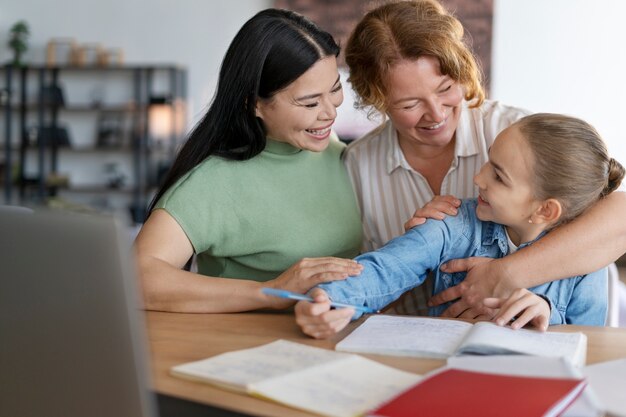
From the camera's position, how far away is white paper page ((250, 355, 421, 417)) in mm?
968

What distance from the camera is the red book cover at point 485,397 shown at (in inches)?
35.9

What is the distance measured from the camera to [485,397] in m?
0.96

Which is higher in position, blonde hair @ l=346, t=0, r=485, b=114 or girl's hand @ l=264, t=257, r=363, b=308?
blonde hair @ l=346, t=0, r=485, b=114

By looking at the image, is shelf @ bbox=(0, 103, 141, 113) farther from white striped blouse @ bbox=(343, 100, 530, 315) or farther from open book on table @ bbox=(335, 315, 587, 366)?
open book on table @ bbox=(335, 315, 587, 366)

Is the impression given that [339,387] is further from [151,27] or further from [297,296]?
[151,27]

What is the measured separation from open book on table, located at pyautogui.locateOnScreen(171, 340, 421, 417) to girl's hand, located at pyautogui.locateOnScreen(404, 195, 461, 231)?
1.93ft

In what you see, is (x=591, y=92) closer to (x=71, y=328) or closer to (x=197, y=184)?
(x=197, y=184)

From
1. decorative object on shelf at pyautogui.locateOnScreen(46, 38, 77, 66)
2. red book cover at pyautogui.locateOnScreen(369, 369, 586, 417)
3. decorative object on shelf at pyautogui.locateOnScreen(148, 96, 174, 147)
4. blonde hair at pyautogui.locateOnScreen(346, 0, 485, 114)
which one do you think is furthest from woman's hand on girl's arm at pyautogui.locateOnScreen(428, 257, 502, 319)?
decorative object on shelf at pyautogui.locateOnScreen(46, 38, 77, 66)

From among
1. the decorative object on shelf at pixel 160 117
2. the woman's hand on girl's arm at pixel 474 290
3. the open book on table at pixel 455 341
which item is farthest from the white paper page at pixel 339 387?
the decorative object on shelf at pixel 160 117

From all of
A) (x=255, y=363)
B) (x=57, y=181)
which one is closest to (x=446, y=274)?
(x=255, y=363)

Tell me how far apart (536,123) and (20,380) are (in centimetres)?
119

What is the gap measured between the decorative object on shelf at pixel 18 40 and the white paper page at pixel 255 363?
24.7 feet

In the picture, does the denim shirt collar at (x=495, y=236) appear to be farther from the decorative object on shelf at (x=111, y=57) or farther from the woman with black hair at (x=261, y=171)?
the decorative object on shelf at (x=111, y=57)

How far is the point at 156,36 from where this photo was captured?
8.00m
